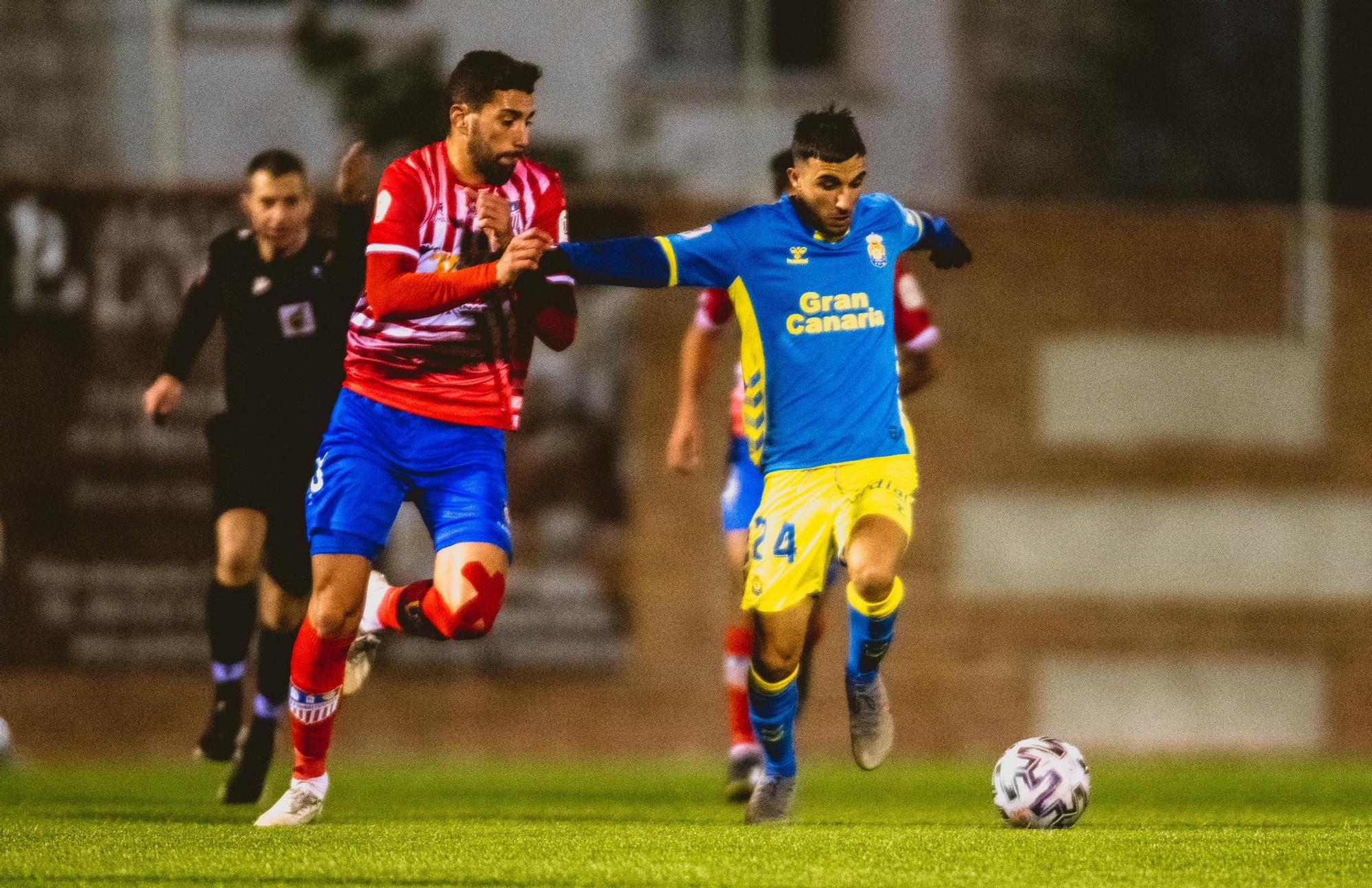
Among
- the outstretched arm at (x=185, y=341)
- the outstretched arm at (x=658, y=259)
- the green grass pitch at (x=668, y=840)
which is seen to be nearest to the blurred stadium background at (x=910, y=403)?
the green grass pitch at (x=668, y=840)

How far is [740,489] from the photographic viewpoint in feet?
26.4

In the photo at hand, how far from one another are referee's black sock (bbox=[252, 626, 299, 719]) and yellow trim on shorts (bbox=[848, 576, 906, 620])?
1.99 m

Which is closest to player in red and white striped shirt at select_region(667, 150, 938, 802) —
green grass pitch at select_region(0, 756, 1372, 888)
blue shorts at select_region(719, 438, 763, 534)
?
blue shorts at select_region(719, 438, 763, 534)

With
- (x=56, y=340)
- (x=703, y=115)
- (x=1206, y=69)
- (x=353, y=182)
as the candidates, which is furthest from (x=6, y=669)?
(x=1206, y=69)

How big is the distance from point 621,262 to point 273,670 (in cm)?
212

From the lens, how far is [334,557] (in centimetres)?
600

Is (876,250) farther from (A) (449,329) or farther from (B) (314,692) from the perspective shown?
(B) (314,692)

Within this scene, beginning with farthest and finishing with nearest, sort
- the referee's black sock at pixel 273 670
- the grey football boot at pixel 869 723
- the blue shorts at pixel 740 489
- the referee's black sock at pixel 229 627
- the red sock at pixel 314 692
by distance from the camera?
the blue shorts at pixel 740 489 → the referee's black sock at pixel 229 627 → the referee's black sock at pixel 273 670 → the grey football boot at pixel 869 723 → the red sock at pixel 314 692

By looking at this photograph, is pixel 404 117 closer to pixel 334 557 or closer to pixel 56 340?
pixel 56 340

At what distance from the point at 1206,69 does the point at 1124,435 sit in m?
2.30

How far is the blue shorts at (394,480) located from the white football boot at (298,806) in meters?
0.69

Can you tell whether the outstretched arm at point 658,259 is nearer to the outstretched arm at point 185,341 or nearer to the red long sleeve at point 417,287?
the red long sleeve at point 417,287

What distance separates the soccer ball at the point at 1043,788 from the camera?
608 centimetres

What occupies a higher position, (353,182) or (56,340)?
(353,182)
